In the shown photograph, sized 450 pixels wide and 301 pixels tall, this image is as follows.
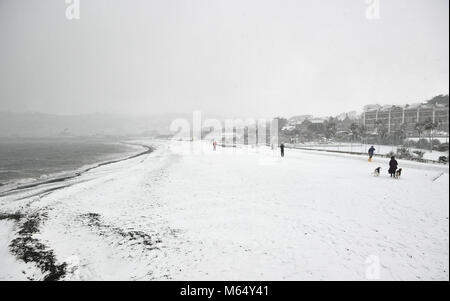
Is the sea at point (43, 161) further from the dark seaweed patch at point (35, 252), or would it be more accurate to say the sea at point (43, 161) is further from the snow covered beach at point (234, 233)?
the dark seaweed patch at point (35, 252)

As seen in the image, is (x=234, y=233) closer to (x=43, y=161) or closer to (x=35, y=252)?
(x=35, y=252)

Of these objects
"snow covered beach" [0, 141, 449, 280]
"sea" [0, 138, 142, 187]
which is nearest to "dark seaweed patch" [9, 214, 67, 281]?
"snow covered beach" [0, 141, 449, 280]

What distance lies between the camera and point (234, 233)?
23.4ft

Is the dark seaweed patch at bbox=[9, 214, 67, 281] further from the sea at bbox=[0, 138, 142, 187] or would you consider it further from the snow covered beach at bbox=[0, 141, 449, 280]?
the sea at bbox=[0, 138, 142, 187]

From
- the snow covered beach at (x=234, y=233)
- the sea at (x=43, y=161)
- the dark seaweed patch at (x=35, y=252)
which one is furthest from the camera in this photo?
the sea at (x=43, y=161)

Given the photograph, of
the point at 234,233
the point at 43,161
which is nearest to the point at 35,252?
the point at 234,233

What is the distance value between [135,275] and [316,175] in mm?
14130

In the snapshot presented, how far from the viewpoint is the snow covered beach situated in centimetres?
540

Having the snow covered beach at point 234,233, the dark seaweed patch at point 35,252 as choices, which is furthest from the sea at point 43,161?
the dark seaweed patch at point 35,252

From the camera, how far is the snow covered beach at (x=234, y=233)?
540 cm

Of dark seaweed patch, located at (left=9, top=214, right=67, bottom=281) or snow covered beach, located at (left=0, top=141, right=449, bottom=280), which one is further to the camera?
dark seaweed patch, located at (left=9, top=214, right=67, bottom=281)

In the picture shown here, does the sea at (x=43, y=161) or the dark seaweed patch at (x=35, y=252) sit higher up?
the sea at (x=43, y=161)
